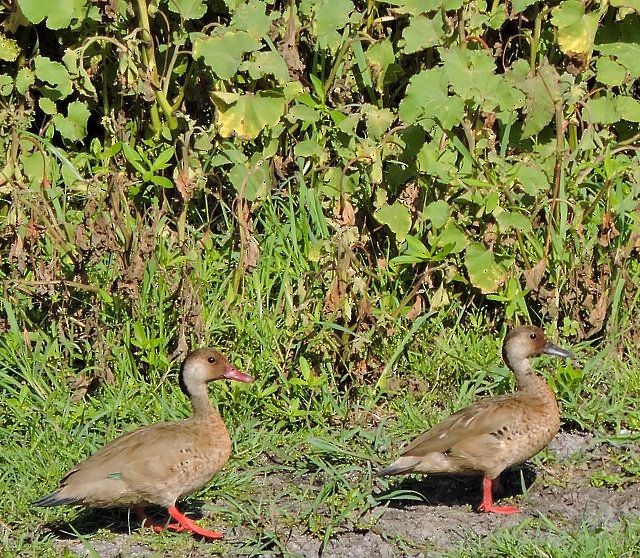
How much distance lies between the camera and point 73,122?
755 centimetres

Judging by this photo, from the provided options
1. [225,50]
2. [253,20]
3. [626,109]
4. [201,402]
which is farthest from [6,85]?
[626,109]

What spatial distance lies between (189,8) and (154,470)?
110 inches

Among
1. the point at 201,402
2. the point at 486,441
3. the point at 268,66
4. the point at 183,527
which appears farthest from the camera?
the point at 268,66

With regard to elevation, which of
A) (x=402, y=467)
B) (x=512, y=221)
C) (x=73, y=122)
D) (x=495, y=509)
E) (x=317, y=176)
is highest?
(x=73, y=122)

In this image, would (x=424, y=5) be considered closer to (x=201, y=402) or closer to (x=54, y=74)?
(x=54, y=74)

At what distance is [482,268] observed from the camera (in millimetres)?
6918

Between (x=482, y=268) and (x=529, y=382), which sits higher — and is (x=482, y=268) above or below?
above

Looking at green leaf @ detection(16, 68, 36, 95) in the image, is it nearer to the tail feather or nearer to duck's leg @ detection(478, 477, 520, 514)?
the tail feather

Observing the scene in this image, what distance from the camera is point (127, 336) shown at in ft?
22.4

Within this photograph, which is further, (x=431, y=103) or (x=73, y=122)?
(x=73, y=122)

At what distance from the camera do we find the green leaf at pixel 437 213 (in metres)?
6.89

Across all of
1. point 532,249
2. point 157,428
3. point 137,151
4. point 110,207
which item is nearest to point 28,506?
point 157,428

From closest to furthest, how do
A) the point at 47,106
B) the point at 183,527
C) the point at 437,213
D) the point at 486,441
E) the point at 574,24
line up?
the point at 183,527 < the point at 486,441 < the point at 437,213 < the point at 574,24 < the point at 47,106

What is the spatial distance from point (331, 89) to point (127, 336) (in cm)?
196
